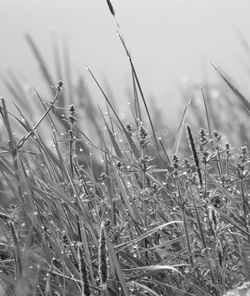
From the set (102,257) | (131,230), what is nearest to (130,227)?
(131,230)

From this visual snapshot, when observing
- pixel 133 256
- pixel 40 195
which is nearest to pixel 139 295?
pixel 133 256

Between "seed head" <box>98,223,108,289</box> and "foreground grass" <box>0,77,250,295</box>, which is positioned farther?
"foreground grass" <box>0,77,250,295</box>

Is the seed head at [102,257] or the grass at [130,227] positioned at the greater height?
the grass at [130,227]

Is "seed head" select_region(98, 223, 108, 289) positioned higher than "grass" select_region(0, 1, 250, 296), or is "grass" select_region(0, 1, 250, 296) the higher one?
"grass" select_region(0, 1, 250, 296)

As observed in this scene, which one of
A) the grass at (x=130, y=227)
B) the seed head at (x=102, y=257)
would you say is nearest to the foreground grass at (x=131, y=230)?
the grass at (x=130, y=227)

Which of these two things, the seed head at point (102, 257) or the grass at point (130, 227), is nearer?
the seed head at point (102, 257)

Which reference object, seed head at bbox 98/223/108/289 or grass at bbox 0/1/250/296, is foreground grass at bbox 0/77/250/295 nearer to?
grass at bbox 0/1/250/296

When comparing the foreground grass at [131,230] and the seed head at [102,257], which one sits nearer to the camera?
the seed head at [102,257]

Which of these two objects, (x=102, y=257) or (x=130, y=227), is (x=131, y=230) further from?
(x=102, y=257)

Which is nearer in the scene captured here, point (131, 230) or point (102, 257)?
point (102, 257)

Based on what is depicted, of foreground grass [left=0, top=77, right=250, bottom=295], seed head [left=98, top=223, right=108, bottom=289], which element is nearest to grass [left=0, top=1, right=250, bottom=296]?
foreground grass [left=0, top=77, right=250, bottom=295]

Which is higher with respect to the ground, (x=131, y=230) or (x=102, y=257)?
(x=131, y=230)

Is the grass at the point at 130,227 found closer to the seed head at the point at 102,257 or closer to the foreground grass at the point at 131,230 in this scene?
the foreground grass at the point at 131,230

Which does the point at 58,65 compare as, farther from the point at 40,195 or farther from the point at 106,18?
the point at 106,18
